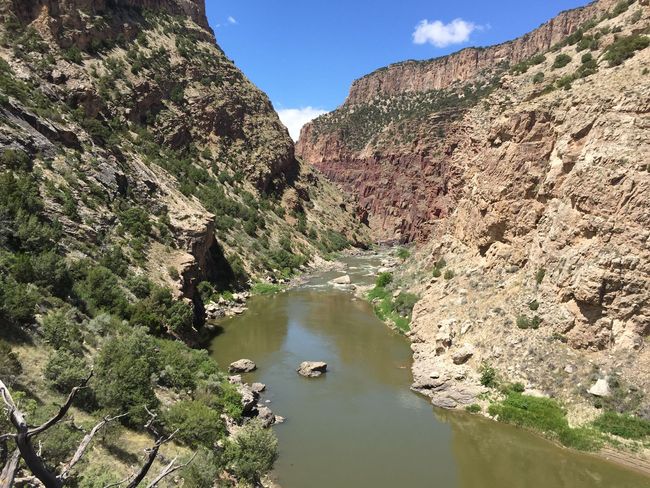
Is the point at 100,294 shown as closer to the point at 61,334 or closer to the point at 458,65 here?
the point at 61,334

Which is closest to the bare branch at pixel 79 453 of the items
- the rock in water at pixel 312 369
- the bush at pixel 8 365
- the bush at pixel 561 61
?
the bush at pixel 8 365

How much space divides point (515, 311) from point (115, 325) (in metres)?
20.4

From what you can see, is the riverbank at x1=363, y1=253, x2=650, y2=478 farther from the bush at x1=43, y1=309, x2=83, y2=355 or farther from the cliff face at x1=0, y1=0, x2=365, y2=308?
the cliff face at x1=0, y1=0, x2=365, y2=308

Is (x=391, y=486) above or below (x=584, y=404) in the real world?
below

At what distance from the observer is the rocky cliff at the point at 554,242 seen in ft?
70.1

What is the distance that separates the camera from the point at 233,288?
1854 inches

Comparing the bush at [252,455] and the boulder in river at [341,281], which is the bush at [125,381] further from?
the boulder in river at [341,281]

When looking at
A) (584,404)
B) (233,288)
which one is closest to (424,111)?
(233,288)

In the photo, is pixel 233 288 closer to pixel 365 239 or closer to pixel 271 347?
pixel 271 347

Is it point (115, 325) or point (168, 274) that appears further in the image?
point (168, 274)

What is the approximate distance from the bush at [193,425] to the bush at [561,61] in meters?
33.0

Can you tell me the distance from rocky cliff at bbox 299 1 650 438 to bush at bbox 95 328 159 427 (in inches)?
561

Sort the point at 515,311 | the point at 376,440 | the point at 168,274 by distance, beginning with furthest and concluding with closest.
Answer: the point at 168,274
the point at 515,311
the point at 376,440

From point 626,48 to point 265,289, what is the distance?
36.2m
